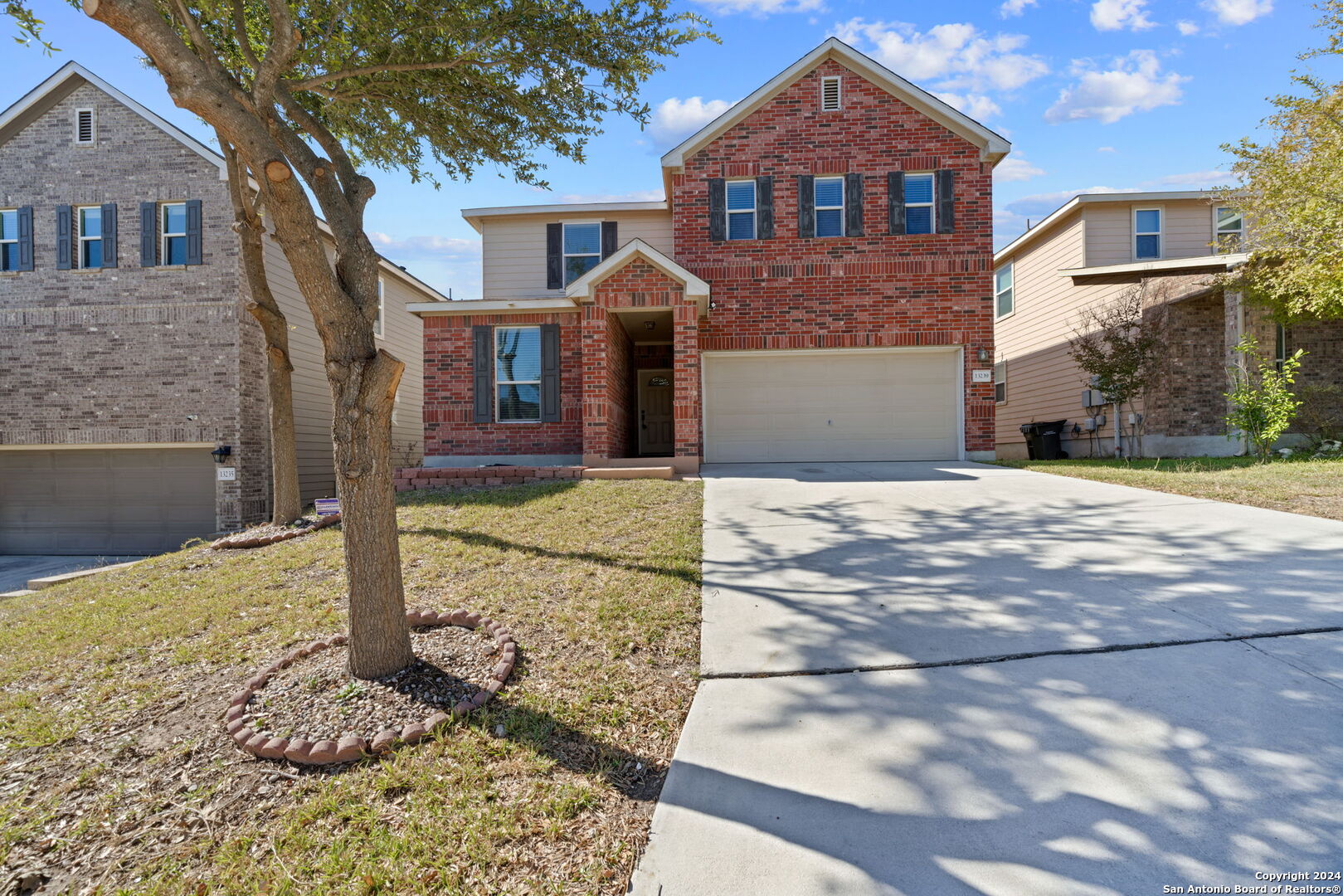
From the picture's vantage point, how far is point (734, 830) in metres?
2.40

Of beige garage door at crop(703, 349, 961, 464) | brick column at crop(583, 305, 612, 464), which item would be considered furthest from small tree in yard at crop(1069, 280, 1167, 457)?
brick column at crop(583, 305, 612, 464)

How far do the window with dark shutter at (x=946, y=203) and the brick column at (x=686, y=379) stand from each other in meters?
5.83

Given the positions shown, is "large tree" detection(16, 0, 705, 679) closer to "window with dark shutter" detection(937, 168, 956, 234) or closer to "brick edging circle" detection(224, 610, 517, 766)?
"brick edging circle" detection(224, 610, 517, 766)

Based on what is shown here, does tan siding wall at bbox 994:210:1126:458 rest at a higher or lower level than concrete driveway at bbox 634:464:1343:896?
higher

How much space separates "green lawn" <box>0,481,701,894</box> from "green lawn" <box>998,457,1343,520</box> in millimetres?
6582

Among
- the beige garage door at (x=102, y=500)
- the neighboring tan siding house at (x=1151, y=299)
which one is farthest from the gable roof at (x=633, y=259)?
the beige garage door at (x=102, y=500)

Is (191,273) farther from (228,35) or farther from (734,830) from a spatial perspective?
(734,830)

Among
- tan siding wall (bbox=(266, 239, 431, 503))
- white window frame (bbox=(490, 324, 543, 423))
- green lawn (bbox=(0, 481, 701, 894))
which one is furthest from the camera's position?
tan siding wall (bbox=(266, 239, 431, 503))

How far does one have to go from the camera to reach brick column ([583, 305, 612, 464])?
11148 millimetres

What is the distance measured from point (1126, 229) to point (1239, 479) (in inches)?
351

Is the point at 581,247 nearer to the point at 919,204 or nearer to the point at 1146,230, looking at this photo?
the point at 919,204

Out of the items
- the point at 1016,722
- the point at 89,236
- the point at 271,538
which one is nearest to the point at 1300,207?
the point at 1016,722

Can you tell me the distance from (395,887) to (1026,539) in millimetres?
5767

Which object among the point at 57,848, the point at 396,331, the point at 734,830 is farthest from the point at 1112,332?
the point at 396,331
